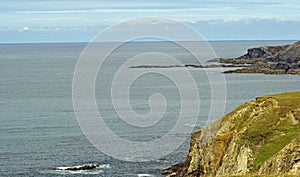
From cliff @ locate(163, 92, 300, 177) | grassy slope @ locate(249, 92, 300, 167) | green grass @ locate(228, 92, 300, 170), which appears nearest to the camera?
cliff @ locate(163, 92, 300, 177)

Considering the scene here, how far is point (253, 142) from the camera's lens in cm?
4525

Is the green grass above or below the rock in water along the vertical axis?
above

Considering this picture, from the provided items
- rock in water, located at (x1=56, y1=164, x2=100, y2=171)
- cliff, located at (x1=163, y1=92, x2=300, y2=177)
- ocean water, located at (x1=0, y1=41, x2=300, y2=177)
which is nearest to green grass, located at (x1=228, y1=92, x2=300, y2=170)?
cliff, located at (x1=163, y1=92, x2=300, y2=177)

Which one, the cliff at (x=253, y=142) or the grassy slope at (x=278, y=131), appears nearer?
the cliff at (x=253, y=142)

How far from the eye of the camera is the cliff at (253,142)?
40675mm

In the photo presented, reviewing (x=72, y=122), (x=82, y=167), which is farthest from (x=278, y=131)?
(x=72, y=122)

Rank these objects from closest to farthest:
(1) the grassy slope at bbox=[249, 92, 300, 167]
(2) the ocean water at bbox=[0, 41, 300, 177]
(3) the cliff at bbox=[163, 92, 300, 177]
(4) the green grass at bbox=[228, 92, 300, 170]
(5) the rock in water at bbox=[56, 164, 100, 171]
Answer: (3) the cliff at bbox=[163, 92, 300, 177], (1) the grassy slope at bbox=[249, 92, 300, 167], (4) the green grass at bbox=[228, 92, 300, 170], (5) the rock in water at bbox=[56, 164, 100, 171], (2) the ocean water at bbox=[0, 41, 300, 177]

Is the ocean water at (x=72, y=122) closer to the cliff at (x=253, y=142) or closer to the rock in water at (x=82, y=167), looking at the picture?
the rock in water at (x=82, y=167)

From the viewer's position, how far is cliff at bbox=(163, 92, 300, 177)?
133 ft

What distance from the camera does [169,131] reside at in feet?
285

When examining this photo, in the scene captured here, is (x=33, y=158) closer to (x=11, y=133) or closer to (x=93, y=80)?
(x=11, y=133)

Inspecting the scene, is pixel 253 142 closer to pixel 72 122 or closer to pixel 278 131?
pixel 278 131

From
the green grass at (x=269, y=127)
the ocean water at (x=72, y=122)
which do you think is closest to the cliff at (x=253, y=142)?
the green grass at (x=269, y=127)

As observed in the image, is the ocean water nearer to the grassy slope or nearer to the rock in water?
the rock in water
